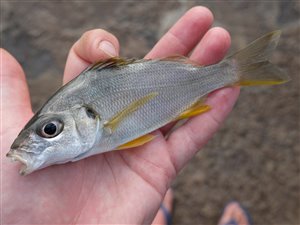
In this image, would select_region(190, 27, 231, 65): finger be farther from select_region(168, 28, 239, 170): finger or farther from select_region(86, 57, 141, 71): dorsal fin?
select_region(86, 57, 141, 71): dorsal fin

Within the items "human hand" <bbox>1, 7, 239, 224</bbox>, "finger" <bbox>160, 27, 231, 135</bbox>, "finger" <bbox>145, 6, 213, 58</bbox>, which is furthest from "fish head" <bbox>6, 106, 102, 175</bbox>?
"finger" <bbox>145, 6, 213, 58</bbox>

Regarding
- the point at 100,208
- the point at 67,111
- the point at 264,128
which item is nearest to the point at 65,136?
the point at 67,111

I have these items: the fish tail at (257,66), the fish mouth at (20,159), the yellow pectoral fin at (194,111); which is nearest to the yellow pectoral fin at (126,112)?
the yellow pectoral fin at (194,111)

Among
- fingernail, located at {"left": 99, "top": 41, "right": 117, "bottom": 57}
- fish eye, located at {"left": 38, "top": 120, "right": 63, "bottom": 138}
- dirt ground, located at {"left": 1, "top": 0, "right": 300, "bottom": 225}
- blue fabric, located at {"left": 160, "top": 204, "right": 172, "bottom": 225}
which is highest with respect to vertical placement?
fingernail, located at {"left": 99, "top": 41, "right": 117, "bottom": 57}

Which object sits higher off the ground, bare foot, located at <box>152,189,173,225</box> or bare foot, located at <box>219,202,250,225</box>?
bare foot, located at <box>152,189,173,225</box>

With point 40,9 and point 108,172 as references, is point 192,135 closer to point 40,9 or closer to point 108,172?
point 108,172
